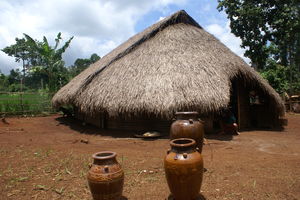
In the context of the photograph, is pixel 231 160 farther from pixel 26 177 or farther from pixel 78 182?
pixel 26 177

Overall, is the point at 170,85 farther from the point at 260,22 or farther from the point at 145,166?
the point at 260,22

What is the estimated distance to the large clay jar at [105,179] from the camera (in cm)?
283

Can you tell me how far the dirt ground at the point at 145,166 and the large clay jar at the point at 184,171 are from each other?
39 centimetres

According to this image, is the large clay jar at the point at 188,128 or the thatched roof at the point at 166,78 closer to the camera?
the large clay jar at the point at 188,128

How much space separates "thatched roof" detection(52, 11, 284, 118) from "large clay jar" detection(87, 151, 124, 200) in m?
4.29

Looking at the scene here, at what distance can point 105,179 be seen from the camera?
2.82 metres

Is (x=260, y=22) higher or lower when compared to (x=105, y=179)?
higher

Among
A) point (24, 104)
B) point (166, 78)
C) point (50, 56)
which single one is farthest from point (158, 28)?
point (24, 104)

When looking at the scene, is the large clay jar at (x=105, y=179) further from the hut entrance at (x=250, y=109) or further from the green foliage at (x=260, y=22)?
the green foliage at (x=260, y=22)

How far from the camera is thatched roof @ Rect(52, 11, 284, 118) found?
7303 mm

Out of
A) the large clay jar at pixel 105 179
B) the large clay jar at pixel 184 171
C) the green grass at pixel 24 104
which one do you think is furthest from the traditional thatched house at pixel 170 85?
the large clay jar at pixel 105 179

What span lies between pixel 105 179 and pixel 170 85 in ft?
16.4

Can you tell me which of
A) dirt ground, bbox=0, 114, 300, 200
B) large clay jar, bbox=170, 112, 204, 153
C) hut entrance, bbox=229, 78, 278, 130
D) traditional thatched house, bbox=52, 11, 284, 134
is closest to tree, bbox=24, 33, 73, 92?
traditional thatched house, bbox=52, 11, 284, 134

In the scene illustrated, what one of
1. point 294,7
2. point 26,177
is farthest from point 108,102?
point 294,7
